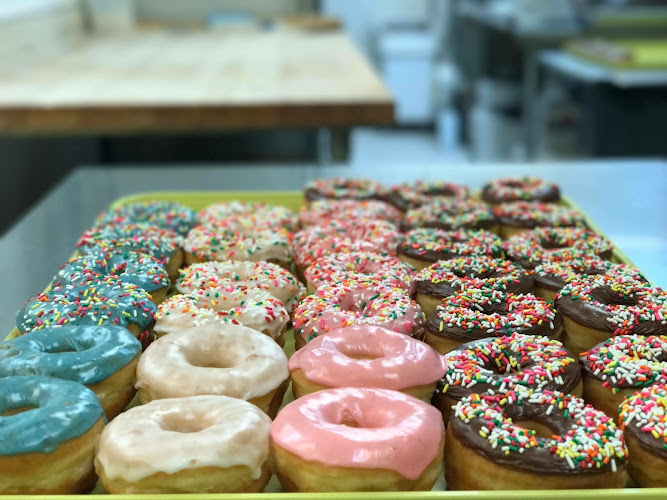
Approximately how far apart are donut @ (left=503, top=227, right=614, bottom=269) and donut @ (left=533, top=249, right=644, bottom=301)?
0.03 m

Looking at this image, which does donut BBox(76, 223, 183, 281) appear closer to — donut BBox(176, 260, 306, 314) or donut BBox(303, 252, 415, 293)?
donut BBox(176, 260, 306, 314)

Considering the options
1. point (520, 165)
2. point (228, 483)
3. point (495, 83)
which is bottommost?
point (495, 83)

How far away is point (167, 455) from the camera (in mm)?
968

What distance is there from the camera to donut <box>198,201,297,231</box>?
1.86m

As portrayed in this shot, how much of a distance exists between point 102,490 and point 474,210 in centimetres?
118

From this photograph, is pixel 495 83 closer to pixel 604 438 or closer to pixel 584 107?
pixel 584 107

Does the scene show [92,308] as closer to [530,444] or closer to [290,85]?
[530,444]

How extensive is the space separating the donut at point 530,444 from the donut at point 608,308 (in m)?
0.27

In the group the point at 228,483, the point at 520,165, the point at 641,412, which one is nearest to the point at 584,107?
the point at 520,165

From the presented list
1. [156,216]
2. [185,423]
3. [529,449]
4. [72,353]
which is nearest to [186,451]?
[185,423]

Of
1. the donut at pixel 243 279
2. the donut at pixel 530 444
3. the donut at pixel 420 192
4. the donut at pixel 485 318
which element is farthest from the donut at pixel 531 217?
the donut at pixel 530 444

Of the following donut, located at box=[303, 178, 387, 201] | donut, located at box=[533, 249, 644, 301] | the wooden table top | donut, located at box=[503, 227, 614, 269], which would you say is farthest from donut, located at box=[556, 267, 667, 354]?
the wooden table top

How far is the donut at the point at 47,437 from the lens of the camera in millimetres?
988

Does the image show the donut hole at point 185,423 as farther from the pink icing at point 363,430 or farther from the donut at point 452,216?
the donut at point 452,216
